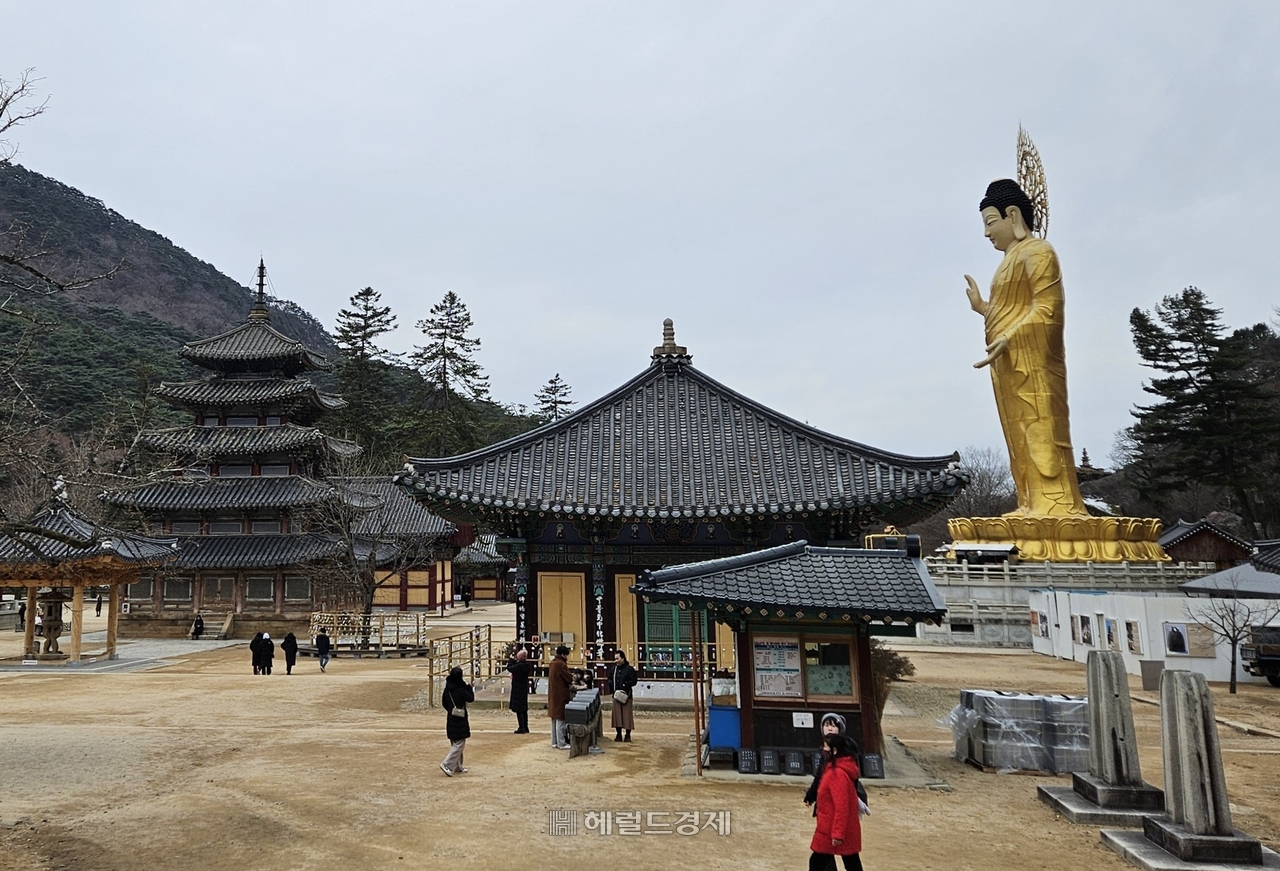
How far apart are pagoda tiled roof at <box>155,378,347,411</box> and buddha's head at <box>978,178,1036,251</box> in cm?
3268

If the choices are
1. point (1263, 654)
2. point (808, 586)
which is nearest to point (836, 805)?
point (808, 586)

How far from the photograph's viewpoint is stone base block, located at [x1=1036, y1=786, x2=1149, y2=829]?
8.62 meters

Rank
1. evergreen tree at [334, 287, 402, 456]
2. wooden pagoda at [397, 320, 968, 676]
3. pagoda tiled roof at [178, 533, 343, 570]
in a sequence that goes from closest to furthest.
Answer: wooden pagoda at [397, 320, 968, 676], pagoda tiled roof at [178, 533, 343, 570], evergreen tree at [334, 287, 402, 456]

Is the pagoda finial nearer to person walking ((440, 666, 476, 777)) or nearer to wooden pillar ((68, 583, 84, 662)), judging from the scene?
wooden pillar ((68, 583, 84, 662))

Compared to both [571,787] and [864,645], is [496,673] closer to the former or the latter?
[571,787]

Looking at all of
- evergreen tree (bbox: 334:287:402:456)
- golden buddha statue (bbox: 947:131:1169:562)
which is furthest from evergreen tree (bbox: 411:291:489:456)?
golden buddha statue (bbox: 947:131:1169:562)

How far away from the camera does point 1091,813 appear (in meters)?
8.70

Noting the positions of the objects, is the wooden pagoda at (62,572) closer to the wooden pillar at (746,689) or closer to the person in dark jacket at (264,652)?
the person in dark jacket at (264,652)

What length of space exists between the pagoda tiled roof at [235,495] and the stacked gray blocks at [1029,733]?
29.4 meters

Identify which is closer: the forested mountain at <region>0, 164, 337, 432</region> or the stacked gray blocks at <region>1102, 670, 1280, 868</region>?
the stacked gray blocks at <region>1102, 670, 1280, 868</region>

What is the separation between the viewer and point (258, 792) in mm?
9766

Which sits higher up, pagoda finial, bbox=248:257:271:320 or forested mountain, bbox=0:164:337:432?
forested mountain, bbox=0:164:337:432

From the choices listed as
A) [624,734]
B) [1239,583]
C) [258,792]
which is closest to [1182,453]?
[1239,583]

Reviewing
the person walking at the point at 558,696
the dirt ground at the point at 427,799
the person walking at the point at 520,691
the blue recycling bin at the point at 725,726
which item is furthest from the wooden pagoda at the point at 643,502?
the blue recycling bin at the point at 725,726
